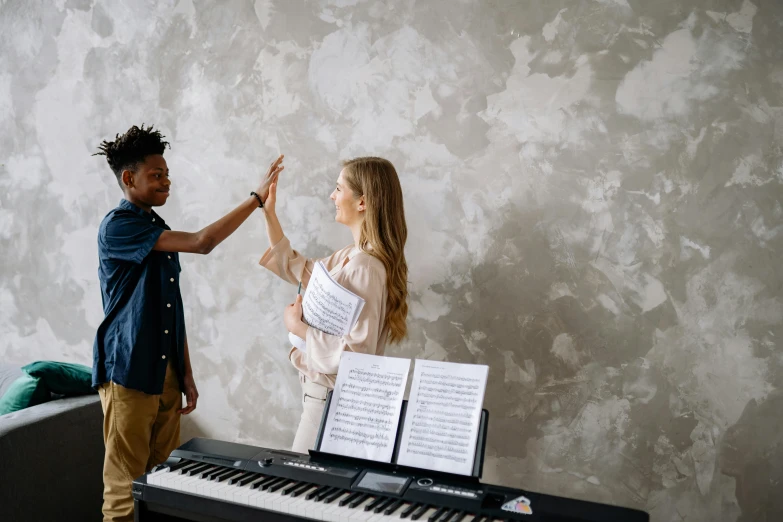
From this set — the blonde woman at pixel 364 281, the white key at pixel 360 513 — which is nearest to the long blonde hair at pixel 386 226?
the blonde woman at pixel 364 281

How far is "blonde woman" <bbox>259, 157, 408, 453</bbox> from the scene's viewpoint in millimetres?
2137

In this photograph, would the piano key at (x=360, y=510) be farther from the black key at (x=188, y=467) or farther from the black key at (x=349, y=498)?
the black key at (x=188, y=467)


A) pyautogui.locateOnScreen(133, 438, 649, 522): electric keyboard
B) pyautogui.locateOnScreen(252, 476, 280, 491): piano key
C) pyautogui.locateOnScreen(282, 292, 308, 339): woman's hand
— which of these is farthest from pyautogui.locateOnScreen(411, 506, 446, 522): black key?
pyautogui.locateOnScreen(282, 292, 308, 339): woman's hand

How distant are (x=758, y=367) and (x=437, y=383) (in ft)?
3.85

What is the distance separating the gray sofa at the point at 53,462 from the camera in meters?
2.47

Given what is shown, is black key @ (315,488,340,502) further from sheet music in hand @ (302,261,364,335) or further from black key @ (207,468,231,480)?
sheet music in hand @ (302,261,364,335)

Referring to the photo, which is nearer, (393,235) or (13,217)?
(393,235)

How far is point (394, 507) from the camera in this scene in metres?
1.65

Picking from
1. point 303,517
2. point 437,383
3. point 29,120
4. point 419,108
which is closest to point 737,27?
point 419,108

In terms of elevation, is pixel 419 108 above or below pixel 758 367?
above

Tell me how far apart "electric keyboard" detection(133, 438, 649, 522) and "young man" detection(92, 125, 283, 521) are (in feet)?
1.32

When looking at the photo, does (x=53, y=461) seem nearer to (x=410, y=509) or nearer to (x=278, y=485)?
(x=278, y=485)

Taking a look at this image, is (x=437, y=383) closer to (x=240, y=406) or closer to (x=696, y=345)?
(x=696, y=345)

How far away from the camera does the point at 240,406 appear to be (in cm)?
301
